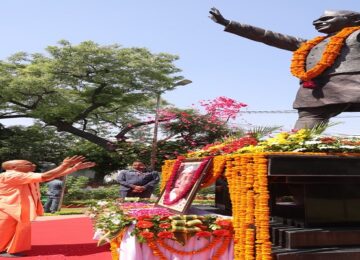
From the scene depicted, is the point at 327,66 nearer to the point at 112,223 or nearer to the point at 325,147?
the point at 325,147

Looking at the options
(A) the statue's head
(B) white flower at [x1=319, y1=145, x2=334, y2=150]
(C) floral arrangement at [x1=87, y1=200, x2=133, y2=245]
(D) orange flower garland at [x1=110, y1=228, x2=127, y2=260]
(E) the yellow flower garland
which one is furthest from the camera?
(A) the statue's head

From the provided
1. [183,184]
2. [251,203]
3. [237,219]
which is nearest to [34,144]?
[183,184]

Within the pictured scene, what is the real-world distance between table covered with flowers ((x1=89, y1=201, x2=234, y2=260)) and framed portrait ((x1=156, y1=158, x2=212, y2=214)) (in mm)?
424

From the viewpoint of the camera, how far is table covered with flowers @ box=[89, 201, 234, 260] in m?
5.06

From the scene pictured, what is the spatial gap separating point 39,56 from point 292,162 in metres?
27.3

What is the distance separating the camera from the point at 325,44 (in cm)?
707

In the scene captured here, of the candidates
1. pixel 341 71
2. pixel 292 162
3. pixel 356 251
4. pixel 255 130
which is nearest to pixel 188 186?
pixel 255 130

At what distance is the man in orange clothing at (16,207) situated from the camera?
276 inches

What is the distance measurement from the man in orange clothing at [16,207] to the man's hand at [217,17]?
10.9ft

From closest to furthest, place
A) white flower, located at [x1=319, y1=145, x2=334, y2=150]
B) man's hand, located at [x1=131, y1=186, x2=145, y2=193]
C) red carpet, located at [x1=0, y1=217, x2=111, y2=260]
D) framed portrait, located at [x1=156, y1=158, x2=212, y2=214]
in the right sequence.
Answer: white flower, located at [x1=319, y1=145, x2=334, y2=150] < framed portrait, located at [x1=156, y1=158, x2=212, y2=214] < red carpet, located at [x1=0, y1=217, x2=111, y2=260] < man's hand, located at [x1=131, y1=186, x2=145, y2=193]

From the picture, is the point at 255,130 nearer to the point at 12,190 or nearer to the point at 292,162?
the point at 292,162

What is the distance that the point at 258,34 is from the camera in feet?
24.3

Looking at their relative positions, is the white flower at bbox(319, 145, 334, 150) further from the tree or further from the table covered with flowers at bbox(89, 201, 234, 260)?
the tree

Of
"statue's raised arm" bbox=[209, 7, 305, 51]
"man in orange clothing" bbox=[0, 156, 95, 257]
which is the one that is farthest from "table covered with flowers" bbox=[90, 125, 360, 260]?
"statue's raised arm" bbox=[209, 7, 305, 51]
